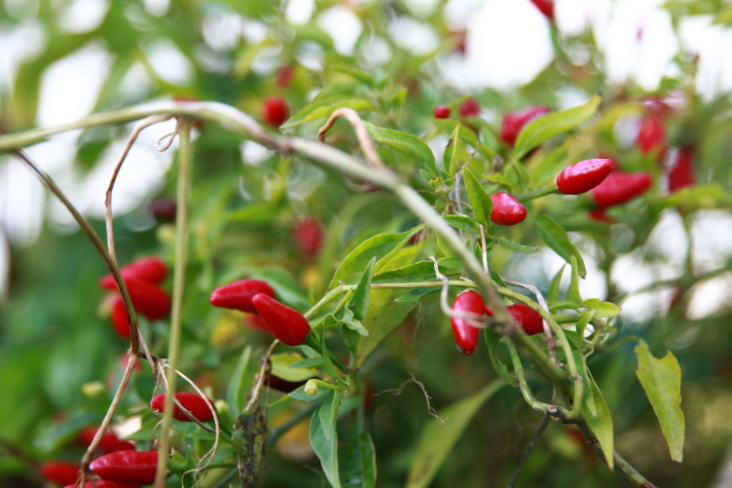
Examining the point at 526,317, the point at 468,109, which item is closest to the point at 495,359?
the point at 526,317

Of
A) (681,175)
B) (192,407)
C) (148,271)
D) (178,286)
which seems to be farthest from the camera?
(681,175)

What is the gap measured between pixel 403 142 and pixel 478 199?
0.09m

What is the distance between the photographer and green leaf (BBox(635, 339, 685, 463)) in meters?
0.43

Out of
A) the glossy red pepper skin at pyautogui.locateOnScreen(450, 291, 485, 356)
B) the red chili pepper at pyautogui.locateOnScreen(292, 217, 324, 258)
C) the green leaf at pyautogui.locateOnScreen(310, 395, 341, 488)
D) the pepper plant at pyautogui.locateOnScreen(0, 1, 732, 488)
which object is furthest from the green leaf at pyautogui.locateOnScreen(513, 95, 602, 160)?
the red chili pepper at pyautogui.locateOnScreen(292, 217, 324, 258)

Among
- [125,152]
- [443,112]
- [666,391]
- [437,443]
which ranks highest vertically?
[125,152]

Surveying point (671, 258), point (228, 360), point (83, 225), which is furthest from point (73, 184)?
point (671, 258)

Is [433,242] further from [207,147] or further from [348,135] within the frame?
[207,147]

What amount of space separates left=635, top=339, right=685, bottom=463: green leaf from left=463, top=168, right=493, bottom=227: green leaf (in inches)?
7.4

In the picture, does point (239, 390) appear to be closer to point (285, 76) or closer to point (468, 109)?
point (468, 109)

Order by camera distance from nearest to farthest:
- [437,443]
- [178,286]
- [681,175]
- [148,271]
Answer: [178,286] → [437,443] → [148,271] → [681,175]

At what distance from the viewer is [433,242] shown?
544mm

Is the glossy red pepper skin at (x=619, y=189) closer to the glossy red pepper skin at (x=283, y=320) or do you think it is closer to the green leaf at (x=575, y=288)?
the green leaf at (x=575, y=288)

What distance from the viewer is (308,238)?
0.95m

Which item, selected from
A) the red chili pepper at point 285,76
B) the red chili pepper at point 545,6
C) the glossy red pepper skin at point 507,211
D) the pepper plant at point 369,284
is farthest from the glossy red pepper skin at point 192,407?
the red chili pepper at point 545,6
